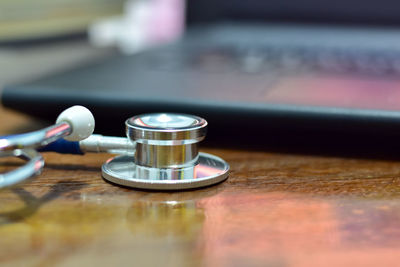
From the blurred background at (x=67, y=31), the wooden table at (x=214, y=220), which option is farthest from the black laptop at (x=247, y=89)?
the blurred background at (x=67, y=31)

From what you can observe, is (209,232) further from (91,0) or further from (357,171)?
(91,0)

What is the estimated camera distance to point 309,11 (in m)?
1.13

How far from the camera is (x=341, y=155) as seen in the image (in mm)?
474

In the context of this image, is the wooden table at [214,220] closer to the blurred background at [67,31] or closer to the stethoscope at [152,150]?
the stethoscope at [152,150]

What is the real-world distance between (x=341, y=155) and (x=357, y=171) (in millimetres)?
45

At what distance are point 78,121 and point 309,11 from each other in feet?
2.80

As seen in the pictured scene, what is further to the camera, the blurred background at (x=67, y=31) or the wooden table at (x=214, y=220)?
the blurred background at (x=67, y=31)

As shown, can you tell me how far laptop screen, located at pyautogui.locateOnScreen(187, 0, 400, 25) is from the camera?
3.53ft

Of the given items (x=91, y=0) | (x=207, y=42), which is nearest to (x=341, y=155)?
(x=207, y=42)

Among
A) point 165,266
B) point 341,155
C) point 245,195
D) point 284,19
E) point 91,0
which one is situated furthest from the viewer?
point 91,0

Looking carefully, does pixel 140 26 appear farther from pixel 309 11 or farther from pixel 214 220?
pixel 214 220

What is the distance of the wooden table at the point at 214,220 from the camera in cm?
27

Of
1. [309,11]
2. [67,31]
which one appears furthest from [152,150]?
[67,31]

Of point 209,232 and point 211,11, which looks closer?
point 209,232
